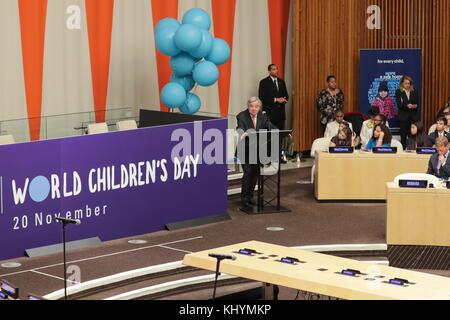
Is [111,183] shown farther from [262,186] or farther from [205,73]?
[205,73]

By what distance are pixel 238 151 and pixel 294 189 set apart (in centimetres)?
→ 215

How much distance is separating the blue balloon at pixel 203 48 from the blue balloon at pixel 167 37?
0.85ft

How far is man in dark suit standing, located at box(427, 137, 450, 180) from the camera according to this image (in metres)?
12.1

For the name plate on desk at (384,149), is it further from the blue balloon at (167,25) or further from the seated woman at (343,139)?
the blue balloon at (167,25)

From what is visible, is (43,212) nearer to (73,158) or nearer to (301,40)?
(73,158)

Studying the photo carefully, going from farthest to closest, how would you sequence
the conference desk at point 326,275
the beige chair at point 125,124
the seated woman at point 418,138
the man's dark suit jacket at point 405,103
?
1. the man's dark suit jacket at point 405,103
2. the seated woman at point 418,138
3. the beige chair at point 125,124
4. the conference desk at point 326,275

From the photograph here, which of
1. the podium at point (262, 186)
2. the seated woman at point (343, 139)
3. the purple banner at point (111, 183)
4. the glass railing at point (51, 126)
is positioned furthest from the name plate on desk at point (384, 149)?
the glass railing at point (51, 126)

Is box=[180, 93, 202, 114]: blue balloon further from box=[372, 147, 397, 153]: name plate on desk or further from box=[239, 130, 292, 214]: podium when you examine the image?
box=[372, 147, 397, 153]: name plate on desk

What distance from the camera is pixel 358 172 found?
555 inches

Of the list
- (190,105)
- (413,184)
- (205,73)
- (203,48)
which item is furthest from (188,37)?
(413,184)

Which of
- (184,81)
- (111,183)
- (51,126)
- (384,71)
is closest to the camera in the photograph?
(111,183)

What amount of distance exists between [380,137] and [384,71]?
3.61 m

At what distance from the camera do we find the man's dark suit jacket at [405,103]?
1698 centimetres
